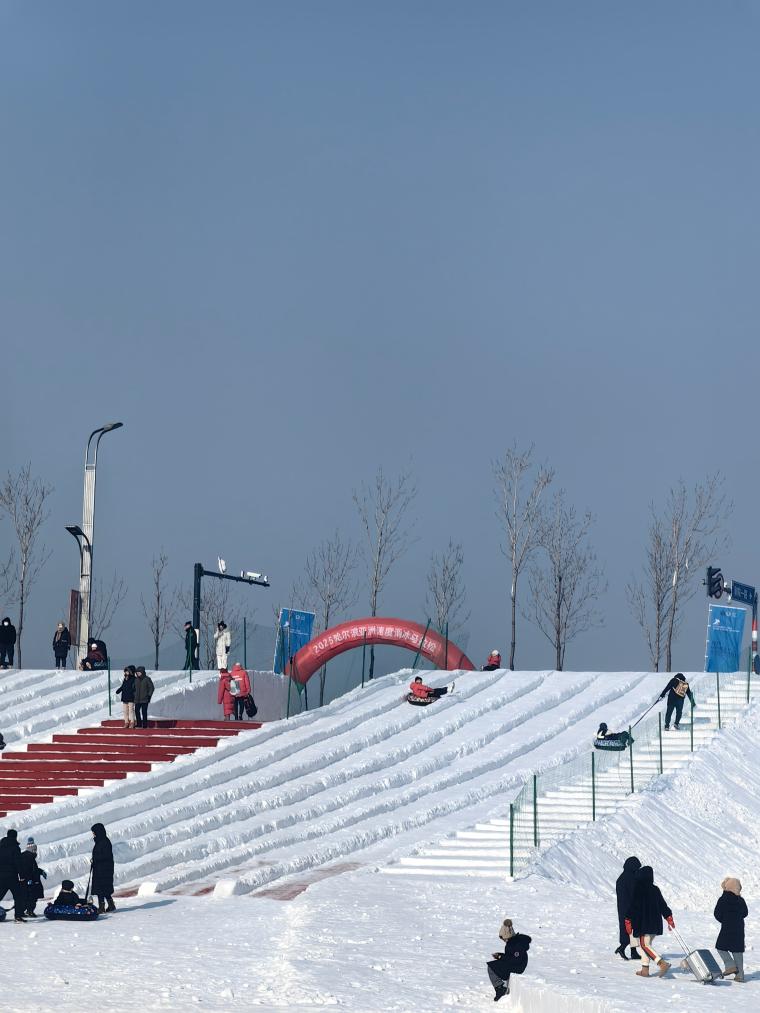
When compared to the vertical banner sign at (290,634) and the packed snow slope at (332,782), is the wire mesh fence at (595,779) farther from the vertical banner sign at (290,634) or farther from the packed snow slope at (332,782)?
the vertical banner sign at (290,634)

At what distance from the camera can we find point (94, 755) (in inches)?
1187

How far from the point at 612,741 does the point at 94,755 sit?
995 centimetres

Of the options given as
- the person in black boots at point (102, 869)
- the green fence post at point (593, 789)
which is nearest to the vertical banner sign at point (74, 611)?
the green fence post at point (593, 789)

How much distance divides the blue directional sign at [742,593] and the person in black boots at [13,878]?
21.1m

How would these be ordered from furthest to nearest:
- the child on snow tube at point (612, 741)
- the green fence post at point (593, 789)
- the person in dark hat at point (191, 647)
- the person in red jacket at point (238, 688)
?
the person in dark hat at point (191, 647), the person in red jacket at point (238, 688), the child on snow tube at point (612, 741), the green fence post at point (593, 789)

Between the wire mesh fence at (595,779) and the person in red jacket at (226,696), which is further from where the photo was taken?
the person in red jacket at (226,696)

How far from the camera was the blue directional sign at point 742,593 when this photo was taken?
35.8 meters

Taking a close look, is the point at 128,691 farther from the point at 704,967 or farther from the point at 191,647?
the point at 704,967

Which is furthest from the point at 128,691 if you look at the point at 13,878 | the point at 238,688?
the point at 13,878

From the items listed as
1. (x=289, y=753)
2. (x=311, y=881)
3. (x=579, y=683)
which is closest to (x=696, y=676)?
(x=579, y=683)

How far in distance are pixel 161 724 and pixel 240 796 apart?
17.7 ft

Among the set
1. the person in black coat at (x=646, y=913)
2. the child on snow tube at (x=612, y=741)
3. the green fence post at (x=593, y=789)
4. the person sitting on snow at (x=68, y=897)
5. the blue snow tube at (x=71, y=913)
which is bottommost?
the blue snow tube at (x=71, y=913)

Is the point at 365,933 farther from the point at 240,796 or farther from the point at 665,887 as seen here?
the point at 240,796

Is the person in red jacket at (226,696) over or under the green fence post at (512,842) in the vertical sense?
over
